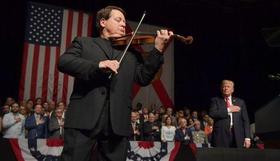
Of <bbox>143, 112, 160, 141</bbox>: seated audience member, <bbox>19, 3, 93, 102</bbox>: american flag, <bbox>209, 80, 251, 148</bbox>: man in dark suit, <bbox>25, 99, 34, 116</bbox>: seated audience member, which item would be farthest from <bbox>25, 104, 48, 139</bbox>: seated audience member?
<bbox>209, 80, 251, 148</bbox>: man in dark suit

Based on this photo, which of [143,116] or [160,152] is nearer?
[160,152]

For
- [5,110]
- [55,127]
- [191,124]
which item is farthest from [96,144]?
[191,124]

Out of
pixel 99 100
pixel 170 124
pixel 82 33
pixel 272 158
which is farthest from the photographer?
pixel 82 33

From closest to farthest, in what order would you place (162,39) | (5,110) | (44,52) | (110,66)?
1. (110,66)
2. (162,39)
3. (5,110)
4. (44,52)

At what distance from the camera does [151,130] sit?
8422 millimetres

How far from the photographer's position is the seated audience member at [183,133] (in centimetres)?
861

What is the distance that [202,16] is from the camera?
1312cm

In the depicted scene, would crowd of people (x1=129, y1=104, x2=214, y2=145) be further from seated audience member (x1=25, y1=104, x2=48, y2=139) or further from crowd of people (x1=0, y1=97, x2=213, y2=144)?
seated audience member (x1=25, y1=104, x2=48, y2=139)

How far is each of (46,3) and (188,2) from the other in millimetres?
4298

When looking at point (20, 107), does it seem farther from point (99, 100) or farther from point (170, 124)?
point (99, 100)

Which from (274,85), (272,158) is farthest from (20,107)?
(274,85)

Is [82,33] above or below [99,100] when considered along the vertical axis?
above

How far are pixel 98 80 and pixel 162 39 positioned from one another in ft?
1.46

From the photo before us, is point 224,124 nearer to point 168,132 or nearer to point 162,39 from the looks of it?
point 162,39
